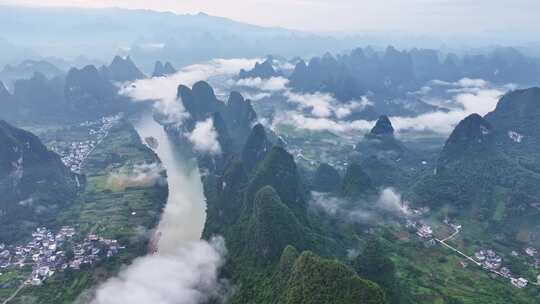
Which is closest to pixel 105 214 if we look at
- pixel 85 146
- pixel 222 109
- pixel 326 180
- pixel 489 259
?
pixel 326 180

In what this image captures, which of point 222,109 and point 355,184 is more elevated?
point 222,109

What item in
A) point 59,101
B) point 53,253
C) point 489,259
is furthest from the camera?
point 59,101

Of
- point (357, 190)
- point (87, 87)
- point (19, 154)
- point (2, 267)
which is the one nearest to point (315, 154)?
point (357, 190)

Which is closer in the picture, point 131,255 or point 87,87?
point 131,255

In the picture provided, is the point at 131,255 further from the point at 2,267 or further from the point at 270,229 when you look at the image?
the point at 270,229

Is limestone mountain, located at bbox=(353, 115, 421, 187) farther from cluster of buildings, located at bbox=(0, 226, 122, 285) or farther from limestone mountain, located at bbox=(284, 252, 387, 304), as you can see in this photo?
cluster of buildings, located at bbox=(0, 226, 122, 285)

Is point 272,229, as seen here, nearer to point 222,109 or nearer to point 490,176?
point 490,176
